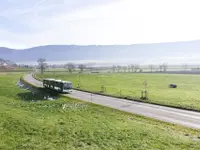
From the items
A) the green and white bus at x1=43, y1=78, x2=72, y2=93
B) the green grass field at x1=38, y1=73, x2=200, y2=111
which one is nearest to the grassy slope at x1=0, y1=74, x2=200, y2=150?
the green grass field at x1=38, y1=73, x2=200, y2=111

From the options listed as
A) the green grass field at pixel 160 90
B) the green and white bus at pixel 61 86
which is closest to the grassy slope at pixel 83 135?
the green grass field at pixel 160 90

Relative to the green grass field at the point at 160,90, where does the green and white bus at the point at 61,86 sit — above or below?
above

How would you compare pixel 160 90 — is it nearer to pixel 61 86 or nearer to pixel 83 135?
pixel 61 86

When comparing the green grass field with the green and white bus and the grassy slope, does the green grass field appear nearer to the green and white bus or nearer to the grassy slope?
the green and white bus

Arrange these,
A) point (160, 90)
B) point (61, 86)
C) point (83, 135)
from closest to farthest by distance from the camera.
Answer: point (83, 135) < point (61, 86) < point (160, 90)

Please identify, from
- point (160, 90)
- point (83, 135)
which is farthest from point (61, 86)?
point (83, 135)

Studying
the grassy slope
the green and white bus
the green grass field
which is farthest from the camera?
the green and white bus

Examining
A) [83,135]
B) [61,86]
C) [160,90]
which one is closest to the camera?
[83,135]

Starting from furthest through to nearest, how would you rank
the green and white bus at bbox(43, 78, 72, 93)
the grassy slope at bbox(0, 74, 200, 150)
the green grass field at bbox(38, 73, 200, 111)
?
the green and white bus at bbox(43, 78, 72, 93) → the green grass field at bbox(38, 73, 200, 111) → the grassy slope at bbox(0, 74, 200, 150)

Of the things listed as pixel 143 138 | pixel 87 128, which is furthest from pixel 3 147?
pixel 143 138

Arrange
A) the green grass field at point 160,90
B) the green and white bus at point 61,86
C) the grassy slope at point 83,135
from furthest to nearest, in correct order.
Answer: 1. the green and white bus at point 61,86
2. the green grass field at point 160,90
3. the grassy slope at point 83,135

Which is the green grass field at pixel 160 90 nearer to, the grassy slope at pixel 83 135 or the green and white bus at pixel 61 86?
the green and white bus at pixel 61 86

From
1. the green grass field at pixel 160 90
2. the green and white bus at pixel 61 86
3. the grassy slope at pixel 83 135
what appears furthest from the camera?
the green and white bus at pixel 61 86

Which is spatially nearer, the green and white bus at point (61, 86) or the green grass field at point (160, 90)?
the green grass field at point (160, 90)
